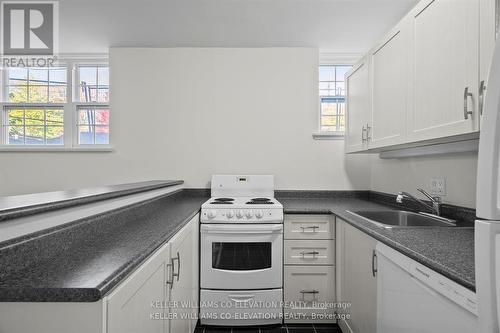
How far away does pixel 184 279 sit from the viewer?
5.47 ft

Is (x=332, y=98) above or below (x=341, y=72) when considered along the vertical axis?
below

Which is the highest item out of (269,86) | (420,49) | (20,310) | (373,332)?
(269,86)

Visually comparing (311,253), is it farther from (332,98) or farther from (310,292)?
(332,98)

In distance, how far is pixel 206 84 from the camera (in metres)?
2.97

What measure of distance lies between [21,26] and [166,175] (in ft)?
6.16

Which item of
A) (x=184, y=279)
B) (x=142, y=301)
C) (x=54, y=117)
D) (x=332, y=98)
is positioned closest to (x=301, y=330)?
(x=184, y=279)

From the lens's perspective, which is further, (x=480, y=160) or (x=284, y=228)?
(x=284, y=228)

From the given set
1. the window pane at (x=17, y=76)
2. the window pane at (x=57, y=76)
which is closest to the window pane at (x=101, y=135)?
the window pane at (x=57, y=76)

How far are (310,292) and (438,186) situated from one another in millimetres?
1183

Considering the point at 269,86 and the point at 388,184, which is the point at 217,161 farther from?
the point at 388,184

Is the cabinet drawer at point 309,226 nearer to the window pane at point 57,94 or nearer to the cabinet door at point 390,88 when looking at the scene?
the cabinet door at point 390,88

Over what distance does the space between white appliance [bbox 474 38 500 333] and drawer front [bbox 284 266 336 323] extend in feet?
5.58

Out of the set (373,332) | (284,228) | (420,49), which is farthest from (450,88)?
(284,228)

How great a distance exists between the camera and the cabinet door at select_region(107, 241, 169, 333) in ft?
2.63
